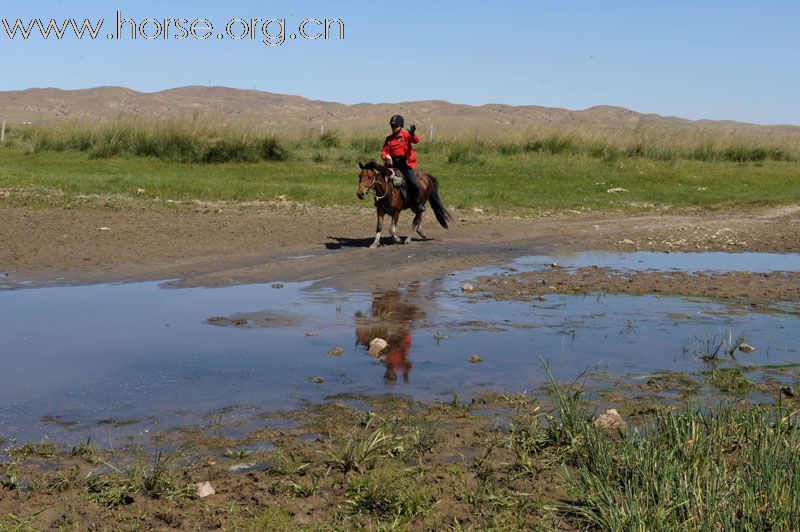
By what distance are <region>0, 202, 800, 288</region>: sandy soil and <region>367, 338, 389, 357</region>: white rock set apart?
11.7ft

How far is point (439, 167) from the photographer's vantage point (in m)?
30.3

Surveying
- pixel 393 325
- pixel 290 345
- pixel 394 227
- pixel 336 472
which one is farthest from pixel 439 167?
pixel 336 472

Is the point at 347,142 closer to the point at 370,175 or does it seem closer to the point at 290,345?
the point at 370,175

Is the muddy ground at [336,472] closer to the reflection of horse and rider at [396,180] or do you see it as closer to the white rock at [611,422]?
the white rock at [611,422]

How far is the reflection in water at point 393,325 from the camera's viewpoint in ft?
24.9

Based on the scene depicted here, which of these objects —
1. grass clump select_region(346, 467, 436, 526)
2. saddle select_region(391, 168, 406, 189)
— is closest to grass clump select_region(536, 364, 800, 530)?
grass clump select_region(346, 467, 436, 526)

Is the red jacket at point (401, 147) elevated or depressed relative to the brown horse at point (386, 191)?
elevated

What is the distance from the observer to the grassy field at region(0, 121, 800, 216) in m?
21.7

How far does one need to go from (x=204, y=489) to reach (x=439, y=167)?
1024 inches

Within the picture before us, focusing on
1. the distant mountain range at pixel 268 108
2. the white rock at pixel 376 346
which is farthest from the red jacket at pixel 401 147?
the distant mountain range at pixel 268 108

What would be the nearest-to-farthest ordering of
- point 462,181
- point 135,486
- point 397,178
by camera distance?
1. point 135,486
2. point 397,178
3. point 462,181

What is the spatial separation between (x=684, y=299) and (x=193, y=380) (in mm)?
5774

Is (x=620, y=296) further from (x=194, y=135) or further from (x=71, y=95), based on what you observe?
(x=71, y=95)

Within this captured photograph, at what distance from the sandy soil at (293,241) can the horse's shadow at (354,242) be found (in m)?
0.03
